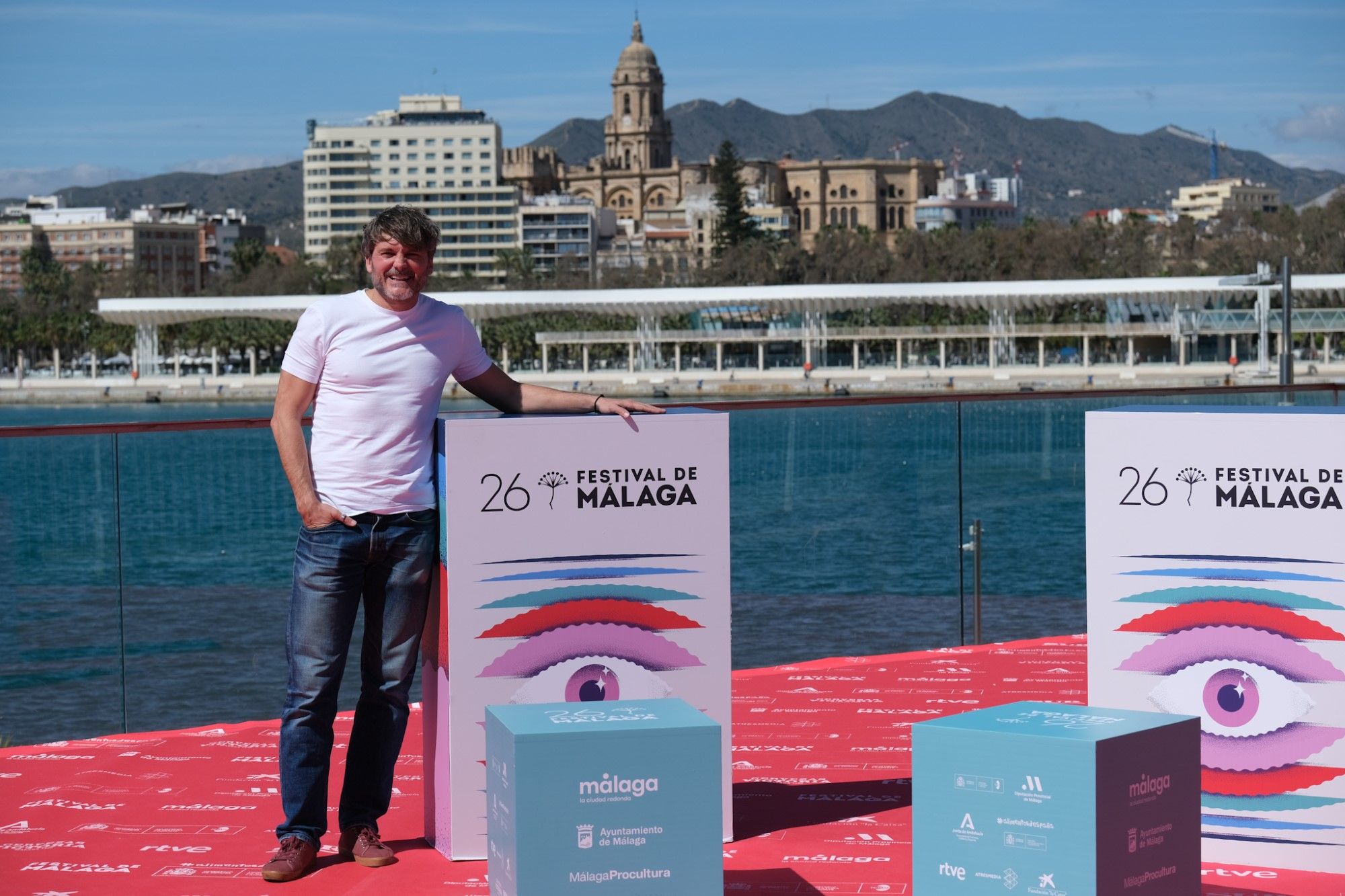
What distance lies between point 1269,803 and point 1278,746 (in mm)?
114

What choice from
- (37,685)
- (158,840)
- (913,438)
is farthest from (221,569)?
(913,438)

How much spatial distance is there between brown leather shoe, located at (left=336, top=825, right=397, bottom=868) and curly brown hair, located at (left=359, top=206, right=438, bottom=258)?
1180mm

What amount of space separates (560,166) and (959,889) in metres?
160

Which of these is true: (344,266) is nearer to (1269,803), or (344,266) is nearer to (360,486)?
(360,486)

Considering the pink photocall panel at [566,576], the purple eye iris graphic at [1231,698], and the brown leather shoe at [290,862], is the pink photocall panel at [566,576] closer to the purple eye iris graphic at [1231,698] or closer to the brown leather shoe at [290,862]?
the brown leather shoe at [290,862]

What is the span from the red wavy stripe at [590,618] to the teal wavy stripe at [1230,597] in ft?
3.05

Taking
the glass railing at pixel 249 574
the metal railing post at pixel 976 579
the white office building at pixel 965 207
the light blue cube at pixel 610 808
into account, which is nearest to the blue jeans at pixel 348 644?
the light blue cube at pixel 610 808

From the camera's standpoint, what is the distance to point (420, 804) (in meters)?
3.93

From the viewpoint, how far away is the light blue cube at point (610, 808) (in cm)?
266

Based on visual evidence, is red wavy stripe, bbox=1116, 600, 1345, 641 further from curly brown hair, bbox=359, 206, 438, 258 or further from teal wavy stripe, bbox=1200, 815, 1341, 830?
curly brown hair, bbox=359, 206, 438, 258

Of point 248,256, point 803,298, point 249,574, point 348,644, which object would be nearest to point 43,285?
Result: point 248,256

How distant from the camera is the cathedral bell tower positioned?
16450cm

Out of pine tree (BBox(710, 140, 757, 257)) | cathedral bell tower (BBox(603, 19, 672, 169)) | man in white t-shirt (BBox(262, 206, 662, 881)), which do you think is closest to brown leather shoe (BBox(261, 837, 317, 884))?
man in white t-shirt (BBox(262, 206, 662, 881))

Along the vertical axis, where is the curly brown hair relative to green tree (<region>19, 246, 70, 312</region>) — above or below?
below
